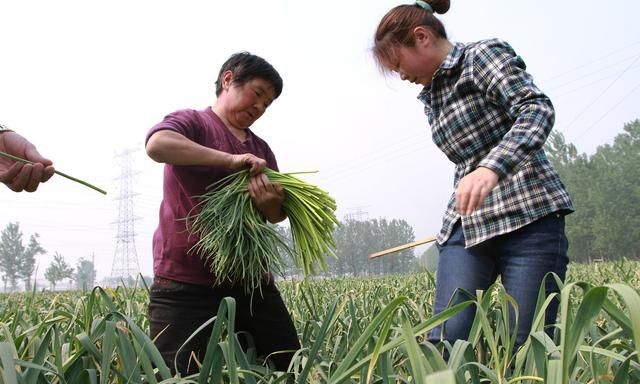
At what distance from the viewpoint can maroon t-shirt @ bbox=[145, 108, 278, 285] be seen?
189 cm

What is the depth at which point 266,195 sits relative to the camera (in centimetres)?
191

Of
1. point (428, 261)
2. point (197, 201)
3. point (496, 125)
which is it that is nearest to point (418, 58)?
point (496, 125)

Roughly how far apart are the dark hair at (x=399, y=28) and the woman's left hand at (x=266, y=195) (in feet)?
1.78

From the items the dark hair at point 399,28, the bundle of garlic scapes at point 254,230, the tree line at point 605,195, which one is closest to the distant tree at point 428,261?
the bundle of garlic scapes at point 254,230

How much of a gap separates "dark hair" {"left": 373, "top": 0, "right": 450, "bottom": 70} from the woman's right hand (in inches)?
20.6

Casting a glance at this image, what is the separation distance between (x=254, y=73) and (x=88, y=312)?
966 mm

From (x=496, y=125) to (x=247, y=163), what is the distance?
782 mm

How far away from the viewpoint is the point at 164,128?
1784 millimetres

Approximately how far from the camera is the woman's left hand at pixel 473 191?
1372mm

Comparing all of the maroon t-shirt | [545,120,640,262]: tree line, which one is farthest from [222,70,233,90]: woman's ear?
[545,120,640,262]: tree line

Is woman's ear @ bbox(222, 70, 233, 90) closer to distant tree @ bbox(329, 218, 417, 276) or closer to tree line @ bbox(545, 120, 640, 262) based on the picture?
tree line @ bbox(545, 120, 640, 262)

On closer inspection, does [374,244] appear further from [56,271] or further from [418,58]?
[418,58]

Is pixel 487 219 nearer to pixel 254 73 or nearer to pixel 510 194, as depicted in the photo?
pixel 510 194

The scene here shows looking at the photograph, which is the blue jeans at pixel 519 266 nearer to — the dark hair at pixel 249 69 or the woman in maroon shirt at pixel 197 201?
the woman in maroon shirt at pixel 197 201
